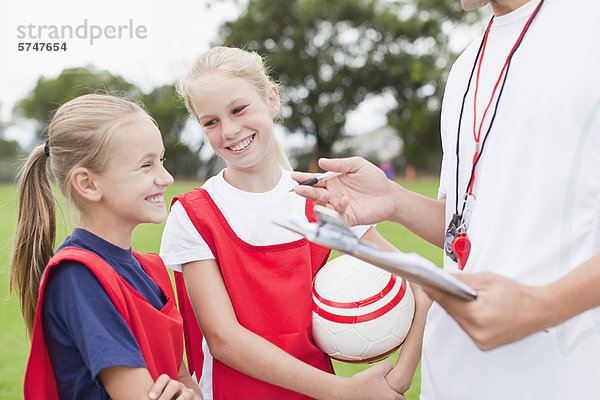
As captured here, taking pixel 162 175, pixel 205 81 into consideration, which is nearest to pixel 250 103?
pixel 205 81

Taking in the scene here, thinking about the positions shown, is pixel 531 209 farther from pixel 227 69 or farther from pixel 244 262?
pixel 227 69

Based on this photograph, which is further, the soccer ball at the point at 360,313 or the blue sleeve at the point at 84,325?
the soccer ball at the point at 360,313

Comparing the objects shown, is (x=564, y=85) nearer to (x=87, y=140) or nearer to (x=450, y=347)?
(x=450, y=347)

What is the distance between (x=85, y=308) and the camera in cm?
165

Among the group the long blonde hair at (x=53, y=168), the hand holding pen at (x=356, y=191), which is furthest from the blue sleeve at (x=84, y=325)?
the hand holding pen at (x=356, y=191)

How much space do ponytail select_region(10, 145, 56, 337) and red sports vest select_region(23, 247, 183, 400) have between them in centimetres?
31

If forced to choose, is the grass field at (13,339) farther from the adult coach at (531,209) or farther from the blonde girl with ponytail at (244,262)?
the adult coach at (531,209)

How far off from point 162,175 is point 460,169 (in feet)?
3.30

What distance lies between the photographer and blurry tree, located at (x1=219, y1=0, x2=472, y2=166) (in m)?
31.0

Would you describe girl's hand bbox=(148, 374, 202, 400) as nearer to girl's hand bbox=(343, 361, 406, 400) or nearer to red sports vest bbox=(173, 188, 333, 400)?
red sports vest bbox=(173, 188, 333, 400)

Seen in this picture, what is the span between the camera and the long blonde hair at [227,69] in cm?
229

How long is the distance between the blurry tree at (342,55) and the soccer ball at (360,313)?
95.4 ft

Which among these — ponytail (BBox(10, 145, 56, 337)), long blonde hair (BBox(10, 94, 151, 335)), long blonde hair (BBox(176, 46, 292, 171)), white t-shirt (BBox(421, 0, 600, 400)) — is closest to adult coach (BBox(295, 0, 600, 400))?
white t-shirt (BBox(421, 0, 600, 400))

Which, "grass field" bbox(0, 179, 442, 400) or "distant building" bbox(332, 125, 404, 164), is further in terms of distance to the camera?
"distant building" bbox(332, 125, 404, 164)
